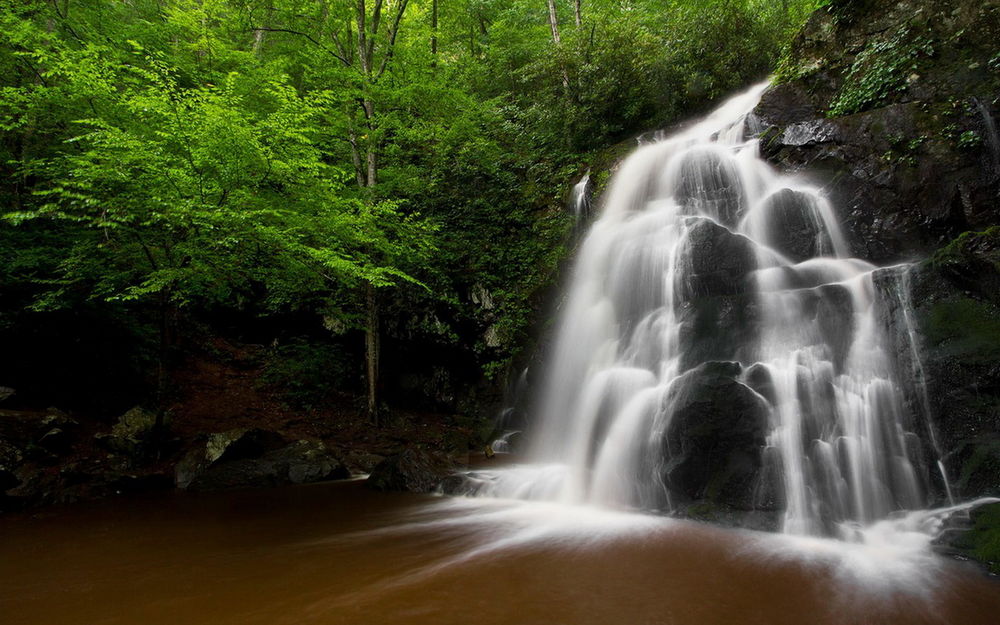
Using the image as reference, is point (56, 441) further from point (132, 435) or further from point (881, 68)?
point (881, 68)

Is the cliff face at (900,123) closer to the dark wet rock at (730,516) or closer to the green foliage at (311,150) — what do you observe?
the green foliage at (311,150)

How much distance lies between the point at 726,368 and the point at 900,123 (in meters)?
5.81

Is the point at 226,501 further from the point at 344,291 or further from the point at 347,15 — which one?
the point at 347,15

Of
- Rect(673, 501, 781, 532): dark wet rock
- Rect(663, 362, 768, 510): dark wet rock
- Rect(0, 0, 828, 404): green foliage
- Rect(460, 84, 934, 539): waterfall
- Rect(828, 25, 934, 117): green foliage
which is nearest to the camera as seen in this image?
Rect(673, 501, 781, 532): dark wet rock

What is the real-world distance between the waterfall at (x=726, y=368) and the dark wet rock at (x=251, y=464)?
281cm

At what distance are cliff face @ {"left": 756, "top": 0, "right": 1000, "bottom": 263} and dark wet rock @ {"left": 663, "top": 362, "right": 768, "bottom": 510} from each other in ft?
13.4

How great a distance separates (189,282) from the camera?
26.2 ft

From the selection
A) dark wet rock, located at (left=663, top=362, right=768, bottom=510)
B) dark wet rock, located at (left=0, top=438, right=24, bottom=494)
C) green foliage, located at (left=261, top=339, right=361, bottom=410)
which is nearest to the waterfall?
dark wet rock, located at (left=663, top=362, right=768, bottom=510)

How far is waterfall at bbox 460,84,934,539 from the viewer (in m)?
4.72

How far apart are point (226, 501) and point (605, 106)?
505 inches

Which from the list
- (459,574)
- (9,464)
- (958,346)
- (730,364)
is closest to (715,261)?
(730,364)

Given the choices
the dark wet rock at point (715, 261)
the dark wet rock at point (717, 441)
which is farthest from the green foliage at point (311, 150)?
the dark wet rock at point (717, 441)

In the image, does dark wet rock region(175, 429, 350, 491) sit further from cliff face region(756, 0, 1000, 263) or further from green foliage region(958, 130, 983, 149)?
green foliage region(958, 130, 983, 149)

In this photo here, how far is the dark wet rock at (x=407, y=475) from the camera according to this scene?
22.4ft
